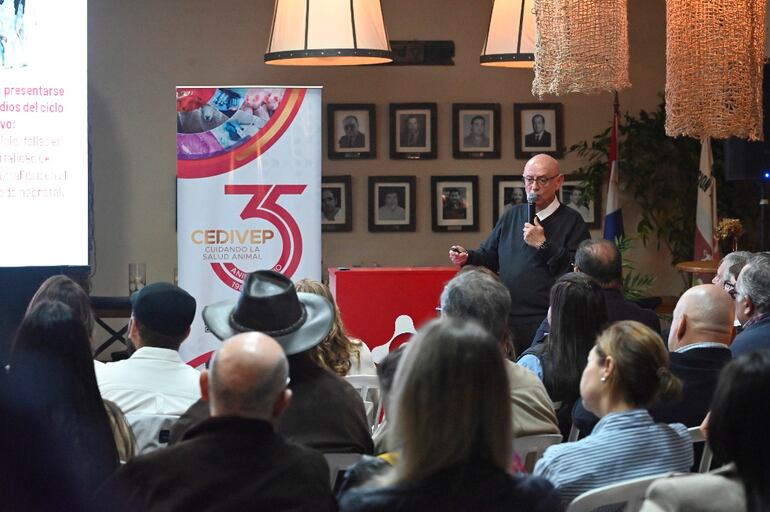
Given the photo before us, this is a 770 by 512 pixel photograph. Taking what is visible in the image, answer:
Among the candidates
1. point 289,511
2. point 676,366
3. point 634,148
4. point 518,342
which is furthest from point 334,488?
point 634,148

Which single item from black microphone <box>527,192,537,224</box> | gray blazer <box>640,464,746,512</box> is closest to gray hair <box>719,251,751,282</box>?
black microphone <box>527,192,537,224</box>

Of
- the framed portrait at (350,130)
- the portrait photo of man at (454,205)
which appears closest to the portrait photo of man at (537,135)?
the portrait photo of man at (454,205)

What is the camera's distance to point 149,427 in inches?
131

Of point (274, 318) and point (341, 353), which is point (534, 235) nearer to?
point (341, 353)

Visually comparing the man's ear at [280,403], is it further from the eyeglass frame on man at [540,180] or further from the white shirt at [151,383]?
the eyeglass frame on man at [540,180]

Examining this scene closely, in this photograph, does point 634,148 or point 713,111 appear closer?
point 713,111

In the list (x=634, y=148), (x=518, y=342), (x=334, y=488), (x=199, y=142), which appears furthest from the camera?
(x=634, y=148)

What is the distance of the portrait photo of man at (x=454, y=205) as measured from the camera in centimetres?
921

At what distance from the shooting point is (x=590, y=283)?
397 cm

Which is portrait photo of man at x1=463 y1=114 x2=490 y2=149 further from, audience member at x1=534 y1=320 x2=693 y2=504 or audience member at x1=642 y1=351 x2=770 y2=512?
audience member at x1=642 y1=351 x2=770 y2=512

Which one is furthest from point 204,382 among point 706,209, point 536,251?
point 706,209

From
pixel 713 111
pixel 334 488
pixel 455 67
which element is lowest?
pixel 334 488

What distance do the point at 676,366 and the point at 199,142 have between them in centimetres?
388

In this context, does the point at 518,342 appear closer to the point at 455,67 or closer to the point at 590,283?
the point at 590,283
